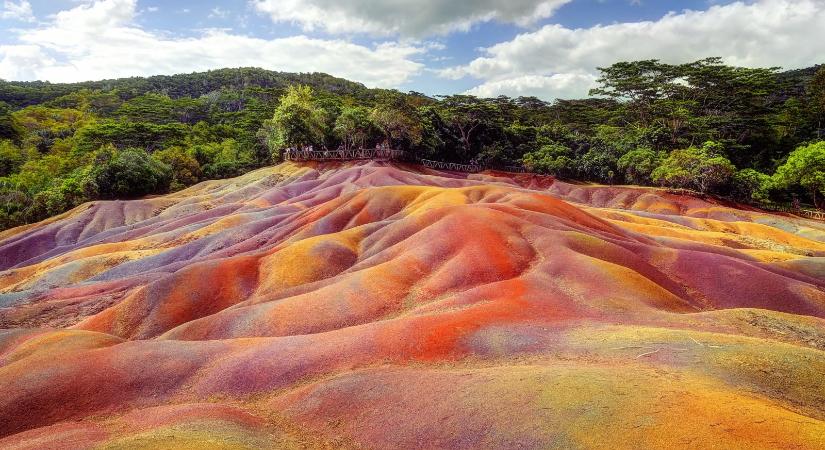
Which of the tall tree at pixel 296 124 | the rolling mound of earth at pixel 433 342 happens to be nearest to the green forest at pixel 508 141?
the tall tree at pixel 296 124

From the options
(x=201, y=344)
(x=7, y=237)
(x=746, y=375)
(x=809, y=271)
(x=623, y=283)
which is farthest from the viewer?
(x=7, y=237)


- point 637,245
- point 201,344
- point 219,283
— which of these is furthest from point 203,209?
point 637,245

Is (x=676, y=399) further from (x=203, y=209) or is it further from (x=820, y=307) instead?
(x=203, y=209)

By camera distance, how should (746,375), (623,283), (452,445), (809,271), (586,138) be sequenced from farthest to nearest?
(586,138) → (809,271) → (623,283) → (746,375) → (452,445)

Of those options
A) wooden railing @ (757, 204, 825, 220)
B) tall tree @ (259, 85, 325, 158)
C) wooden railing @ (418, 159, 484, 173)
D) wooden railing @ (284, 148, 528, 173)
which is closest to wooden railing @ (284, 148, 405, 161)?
wooden railing @ (284, 148, 528, 173)

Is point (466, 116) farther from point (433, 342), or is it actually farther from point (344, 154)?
point (433, 342)

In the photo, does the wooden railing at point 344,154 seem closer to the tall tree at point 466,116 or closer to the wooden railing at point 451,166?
the wooden railing at point 451,166

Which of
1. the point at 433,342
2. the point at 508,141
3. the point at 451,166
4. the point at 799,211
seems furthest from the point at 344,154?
the point at 433,342
